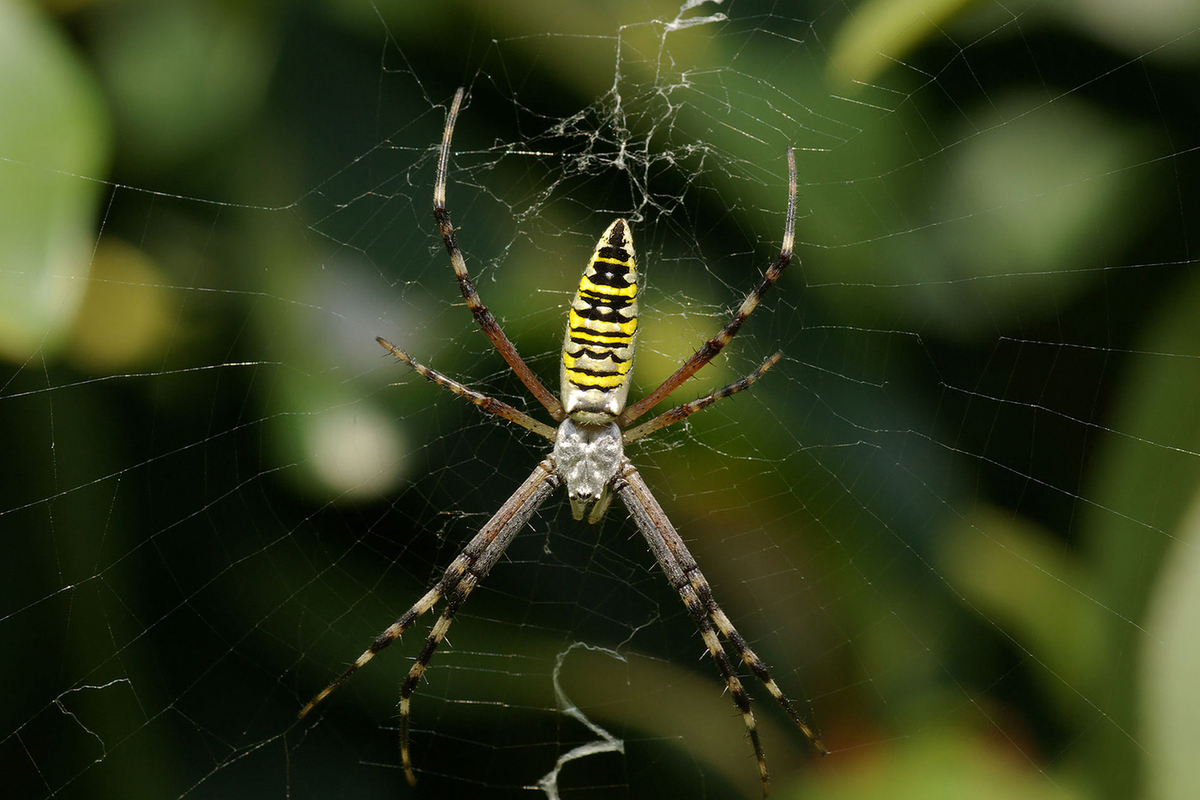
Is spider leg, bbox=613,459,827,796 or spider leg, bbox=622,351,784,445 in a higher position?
spider leg, bbox=622,351,784,445

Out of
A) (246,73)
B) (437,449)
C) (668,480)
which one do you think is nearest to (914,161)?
(668,480)

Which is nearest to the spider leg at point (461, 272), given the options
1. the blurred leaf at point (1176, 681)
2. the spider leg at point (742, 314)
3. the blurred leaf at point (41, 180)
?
the spider leg at point (742, 314)

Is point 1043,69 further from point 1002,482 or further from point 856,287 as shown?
point 1002,482

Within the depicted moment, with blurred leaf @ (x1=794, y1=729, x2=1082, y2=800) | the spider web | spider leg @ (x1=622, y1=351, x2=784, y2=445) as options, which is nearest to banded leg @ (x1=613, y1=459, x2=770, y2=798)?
the spider web

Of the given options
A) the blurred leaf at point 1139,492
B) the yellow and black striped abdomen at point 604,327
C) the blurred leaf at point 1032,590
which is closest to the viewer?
the blurred leaf at point 1139,492

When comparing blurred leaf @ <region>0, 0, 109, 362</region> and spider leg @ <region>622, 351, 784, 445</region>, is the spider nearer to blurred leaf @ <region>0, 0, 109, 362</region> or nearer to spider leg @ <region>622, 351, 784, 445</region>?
spider leg @ <region>622, 351, 784, 445</region>

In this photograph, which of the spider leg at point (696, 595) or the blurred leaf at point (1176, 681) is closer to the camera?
the blurred leaf at point (1176, 681)

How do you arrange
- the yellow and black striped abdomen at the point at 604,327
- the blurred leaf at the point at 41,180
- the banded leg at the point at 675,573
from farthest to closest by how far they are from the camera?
the banded leg at the point at 675,573
the yellow and black striped abdomen at the point at 604,327
the blurred leaf at the point at 41,180

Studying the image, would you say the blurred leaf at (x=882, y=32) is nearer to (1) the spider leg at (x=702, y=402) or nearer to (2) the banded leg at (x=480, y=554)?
(1) the spider leg at (x=702, y=402)

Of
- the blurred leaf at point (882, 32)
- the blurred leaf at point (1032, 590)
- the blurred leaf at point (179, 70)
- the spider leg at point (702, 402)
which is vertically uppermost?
the blurred leaf at point (882, 32)
